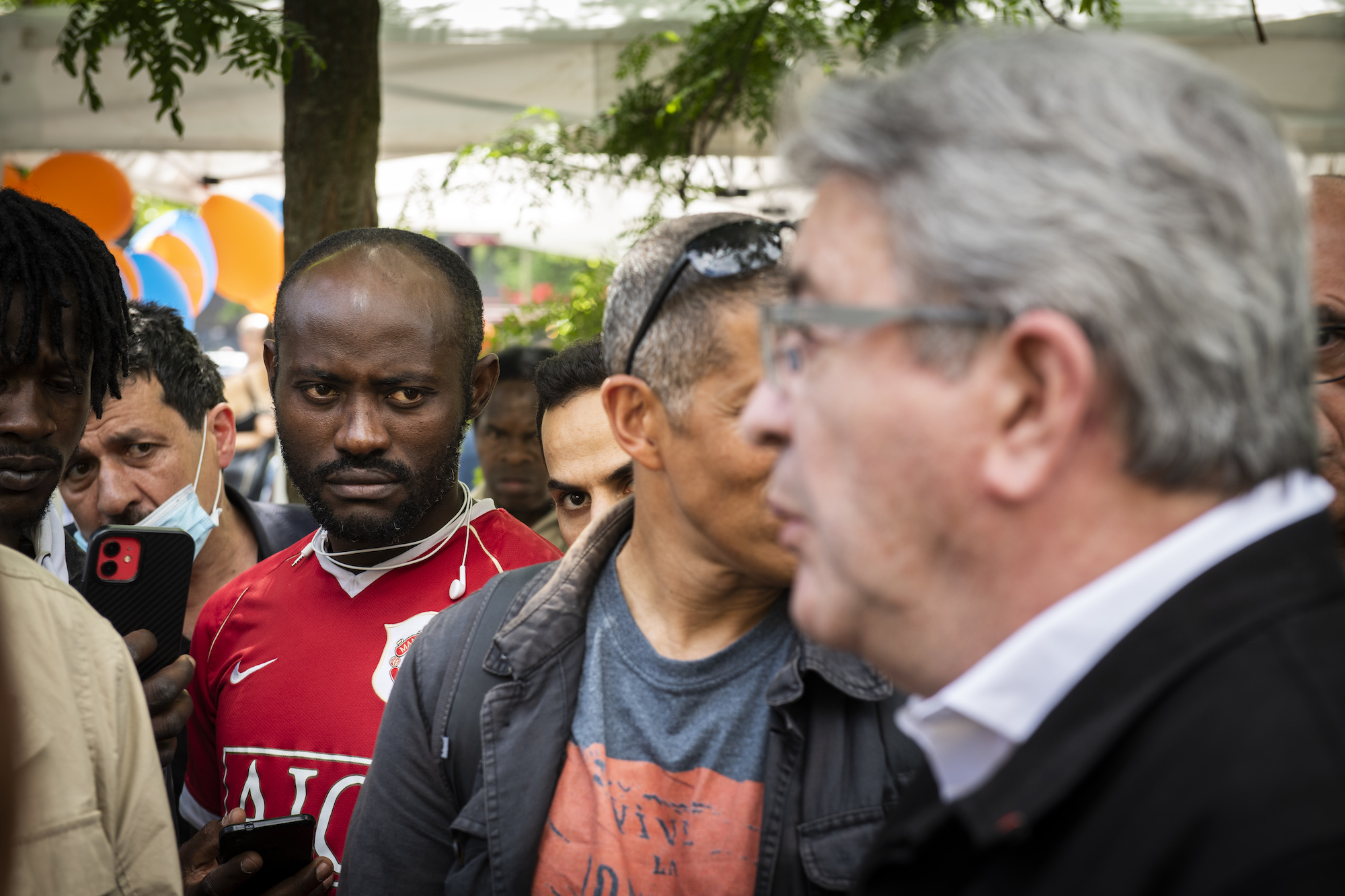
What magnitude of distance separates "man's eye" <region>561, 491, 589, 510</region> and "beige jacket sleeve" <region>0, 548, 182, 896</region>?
5.12 ft

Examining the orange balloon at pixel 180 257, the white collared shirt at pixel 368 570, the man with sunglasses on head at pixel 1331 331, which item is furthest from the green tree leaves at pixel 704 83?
the orange balloon at pixel 180 257

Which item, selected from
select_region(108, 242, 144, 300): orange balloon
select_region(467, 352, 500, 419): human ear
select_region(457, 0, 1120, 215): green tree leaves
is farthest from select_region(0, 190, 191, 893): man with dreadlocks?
select_region(108, 242, 144, 300): orange balloon

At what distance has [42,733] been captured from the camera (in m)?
1.53

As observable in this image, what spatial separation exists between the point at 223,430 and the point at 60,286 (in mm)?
1467

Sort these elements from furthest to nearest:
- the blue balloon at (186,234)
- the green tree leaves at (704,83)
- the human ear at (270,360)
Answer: the blue balloon at (186,234) → the green tree leaves at (704,83) → the human ear at (270,360)

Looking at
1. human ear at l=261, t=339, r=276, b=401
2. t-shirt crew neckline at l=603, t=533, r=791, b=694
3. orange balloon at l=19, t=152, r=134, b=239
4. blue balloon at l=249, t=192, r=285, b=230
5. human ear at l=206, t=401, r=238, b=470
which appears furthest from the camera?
blue balloon at l=249, t=192, r=285, b=230

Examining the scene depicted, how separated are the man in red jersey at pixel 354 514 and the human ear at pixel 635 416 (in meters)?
0.69

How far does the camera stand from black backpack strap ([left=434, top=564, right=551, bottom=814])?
1.81 metres

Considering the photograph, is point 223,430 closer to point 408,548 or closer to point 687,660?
point 408,548

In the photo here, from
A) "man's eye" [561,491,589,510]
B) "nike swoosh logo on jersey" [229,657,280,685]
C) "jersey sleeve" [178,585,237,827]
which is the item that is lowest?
"jersey sleeve" [178,585,237,827]

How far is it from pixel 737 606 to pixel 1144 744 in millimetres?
983

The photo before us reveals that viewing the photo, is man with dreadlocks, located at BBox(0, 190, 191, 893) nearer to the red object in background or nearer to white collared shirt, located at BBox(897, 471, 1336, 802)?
the red object in background

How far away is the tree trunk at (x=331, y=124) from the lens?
374cm

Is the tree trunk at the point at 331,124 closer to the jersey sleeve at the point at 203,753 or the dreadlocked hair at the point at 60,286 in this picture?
the dreadlocked hair at the point at 60,286
